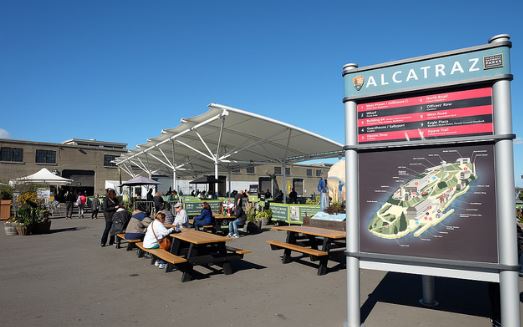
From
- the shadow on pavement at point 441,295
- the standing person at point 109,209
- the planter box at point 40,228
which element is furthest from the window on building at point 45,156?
the shadow on pavement at point 441,295

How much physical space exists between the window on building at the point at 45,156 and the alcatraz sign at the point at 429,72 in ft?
161

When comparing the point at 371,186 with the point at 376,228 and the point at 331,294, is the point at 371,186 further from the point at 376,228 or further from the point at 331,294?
the point at 331,294

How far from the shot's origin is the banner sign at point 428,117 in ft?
12.0

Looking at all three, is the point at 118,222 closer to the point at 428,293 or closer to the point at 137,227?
the point at 137,227

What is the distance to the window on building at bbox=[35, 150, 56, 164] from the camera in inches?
1753

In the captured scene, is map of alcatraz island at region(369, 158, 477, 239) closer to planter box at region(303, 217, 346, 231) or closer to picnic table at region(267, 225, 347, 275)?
picnic table at region(267, 225, 347, 275)

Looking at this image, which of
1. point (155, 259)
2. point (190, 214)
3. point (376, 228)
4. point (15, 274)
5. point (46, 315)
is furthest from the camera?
point (190, 214)

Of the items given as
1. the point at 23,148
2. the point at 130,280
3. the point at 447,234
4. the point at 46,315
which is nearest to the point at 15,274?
the point at 130,280

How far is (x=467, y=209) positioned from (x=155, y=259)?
6520 mm

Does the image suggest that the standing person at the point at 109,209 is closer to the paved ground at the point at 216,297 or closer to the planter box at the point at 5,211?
the paved ground at the point at 216,297

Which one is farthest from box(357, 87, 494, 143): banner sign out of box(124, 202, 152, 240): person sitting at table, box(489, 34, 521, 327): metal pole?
box(124, 202, 152, 240): person sitting at table

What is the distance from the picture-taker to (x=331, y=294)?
562 centimetres

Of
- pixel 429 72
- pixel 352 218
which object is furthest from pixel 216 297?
pixel 429 72

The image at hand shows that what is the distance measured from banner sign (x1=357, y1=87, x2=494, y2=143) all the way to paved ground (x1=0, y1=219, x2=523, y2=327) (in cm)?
228
